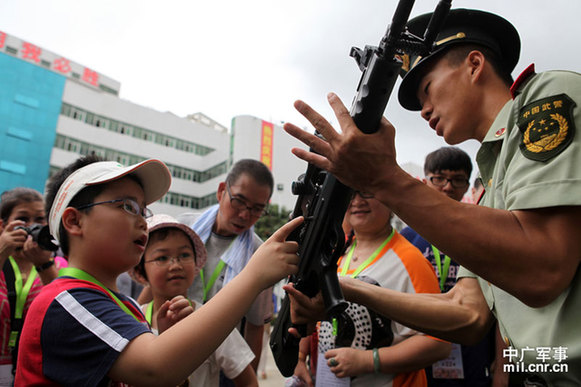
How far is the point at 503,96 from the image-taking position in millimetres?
1928

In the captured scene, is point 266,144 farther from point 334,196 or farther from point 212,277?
point 334,196

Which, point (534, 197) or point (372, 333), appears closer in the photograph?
Result: point (534, 197)

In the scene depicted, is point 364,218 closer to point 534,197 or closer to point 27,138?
point 534,197

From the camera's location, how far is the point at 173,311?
197cm

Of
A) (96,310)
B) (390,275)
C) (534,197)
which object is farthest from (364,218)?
(96,310)

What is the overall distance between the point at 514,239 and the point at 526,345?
531mm

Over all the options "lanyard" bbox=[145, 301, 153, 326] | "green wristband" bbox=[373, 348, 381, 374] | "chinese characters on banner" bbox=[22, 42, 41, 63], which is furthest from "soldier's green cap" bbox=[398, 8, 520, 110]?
"chinese characters on banner" bbox=[22, 42, 41, 63]

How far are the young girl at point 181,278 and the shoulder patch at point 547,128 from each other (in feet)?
7.05

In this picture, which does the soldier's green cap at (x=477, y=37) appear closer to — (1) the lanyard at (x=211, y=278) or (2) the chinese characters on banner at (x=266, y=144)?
(1) the lanyard at (x=211, y=278)

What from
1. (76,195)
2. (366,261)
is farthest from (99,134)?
(366,261)

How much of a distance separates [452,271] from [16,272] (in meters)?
3.96

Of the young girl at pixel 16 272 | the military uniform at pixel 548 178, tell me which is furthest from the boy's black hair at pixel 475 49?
the young girl at pixel 16 272

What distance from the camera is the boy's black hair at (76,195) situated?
1.99 m

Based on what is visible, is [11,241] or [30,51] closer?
[11,241]
